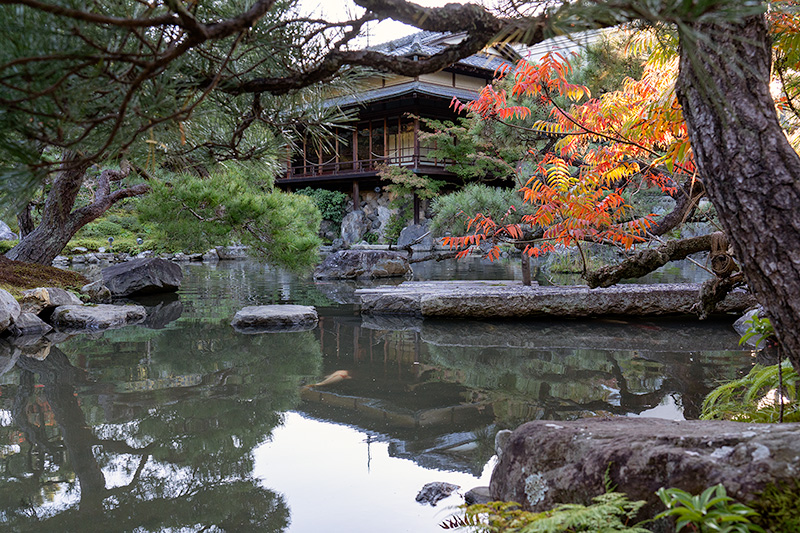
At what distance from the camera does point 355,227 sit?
20.8 meters

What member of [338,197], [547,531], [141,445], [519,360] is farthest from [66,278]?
[338,197]

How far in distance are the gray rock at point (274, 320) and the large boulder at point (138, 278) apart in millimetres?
3634

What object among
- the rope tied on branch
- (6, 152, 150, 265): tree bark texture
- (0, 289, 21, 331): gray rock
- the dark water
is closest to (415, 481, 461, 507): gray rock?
the dark water

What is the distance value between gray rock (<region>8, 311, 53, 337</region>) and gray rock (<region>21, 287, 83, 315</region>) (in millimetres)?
164

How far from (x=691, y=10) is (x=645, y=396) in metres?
3.30

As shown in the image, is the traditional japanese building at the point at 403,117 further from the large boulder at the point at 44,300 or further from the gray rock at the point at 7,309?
the gray rock at the point at 7,309

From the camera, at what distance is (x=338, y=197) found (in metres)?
21.6

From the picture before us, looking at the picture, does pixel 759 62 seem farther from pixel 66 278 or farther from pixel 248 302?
pixel 66 278

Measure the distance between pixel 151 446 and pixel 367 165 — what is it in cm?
1800

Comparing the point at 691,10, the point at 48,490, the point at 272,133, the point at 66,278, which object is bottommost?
the point at 48,490

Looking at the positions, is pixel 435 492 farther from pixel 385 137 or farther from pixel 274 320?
pixel 385 137

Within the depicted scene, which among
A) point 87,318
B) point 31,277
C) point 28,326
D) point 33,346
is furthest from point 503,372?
point 31,277

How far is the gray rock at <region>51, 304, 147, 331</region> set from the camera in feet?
21.5

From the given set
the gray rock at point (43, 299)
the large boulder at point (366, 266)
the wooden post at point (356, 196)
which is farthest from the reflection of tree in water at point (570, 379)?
the wooden post at point (356, 196)
